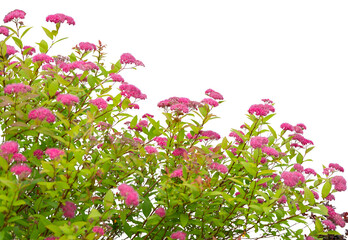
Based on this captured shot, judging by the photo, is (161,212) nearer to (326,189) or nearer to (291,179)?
(291,179)

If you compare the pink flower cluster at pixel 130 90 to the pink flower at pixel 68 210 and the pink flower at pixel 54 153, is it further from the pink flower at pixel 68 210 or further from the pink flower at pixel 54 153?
the pink flower at pixel 68 210

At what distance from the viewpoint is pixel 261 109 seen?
12.0ft

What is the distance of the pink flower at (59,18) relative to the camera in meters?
3.90

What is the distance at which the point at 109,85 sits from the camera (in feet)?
12.6

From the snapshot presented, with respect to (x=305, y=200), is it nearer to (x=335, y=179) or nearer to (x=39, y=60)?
(x=335, y=179)

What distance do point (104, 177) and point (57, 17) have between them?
1.73 meters

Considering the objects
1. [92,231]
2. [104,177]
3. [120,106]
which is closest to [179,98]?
[120,106]

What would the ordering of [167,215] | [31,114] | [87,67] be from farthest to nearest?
1. [87,67]
2. [167,215]
3. [31,114]

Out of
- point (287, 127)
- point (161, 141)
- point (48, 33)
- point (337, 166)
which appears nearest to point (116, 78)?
point (161, 141)

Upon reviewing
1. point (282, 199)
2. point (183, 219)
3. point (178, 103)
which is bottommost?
point (183, 219)

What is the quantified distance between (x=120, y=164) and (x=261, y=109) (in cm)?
148

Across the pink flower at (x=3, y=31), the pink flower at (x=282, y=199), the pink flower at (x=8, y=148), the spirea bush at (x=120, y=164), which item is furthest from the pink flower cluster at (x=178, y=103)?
the pink flower at (x=3, y=31)

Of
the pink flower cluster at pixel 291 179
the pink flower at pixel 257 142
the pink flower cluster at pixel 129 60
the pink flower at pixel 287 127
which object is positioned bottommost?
the pink flower cluster at pixel 291 179

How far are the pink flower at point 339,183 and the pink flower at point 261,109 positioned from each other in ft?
2.83
